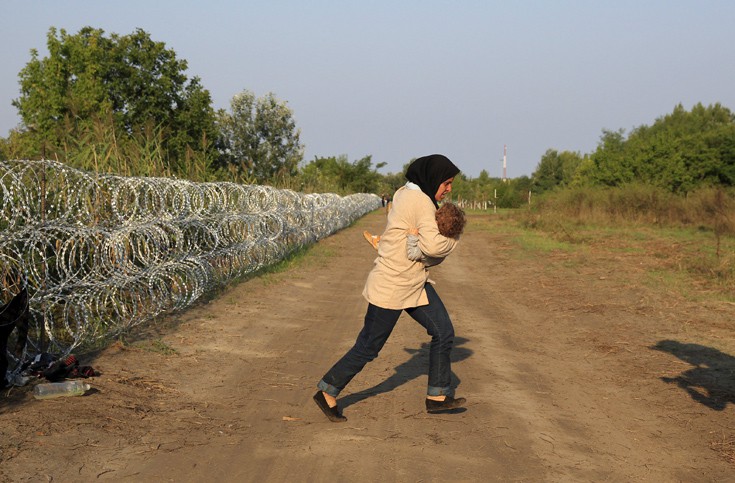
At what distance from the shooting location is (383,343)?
5703mm

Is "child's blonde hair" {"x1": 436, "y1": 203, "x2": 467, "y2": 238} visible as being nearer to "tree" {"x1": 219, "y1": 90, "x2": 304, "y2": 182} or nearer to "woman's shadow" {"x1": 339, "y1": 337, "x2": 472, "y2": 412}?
"woman's shadow" {"x1": 339, "y1": 337, "x2": 472, "y2": 412}

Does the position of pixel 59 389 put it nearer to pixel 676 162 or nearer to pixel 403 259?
pixel 403 259

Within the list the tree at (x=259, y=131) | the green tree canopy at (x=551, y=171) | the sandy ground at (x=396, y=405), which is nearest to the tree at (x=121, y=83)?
the tree at (x=259, y=131)

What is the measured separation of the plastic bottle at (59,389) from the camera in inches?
222

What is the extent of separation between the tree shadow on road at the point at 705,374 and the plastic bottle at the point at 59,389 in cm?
512

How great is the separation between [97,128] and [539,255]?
14.0 metres

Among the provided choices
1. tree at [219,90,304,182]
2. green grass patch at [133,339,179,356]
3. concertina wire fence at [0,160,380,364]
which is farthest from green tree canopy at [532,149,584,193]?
green grass patch at [133,339,179,356]

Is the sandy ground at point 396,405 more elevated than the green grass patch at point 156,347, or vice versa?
the green grass patch at point 156,347

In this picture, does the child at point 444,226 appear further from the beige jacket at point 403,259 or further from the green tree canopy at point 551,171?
the green tree canopy at point 551,171

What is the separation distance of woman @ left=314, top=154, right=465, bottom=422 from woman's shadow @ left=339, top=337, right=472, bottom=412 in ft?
1.67

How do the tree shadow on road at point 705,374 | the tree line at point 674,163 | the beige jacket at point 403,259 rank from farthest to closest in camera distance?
the tree line at point 674,163 → the tree shadow on road at point 705,374 → the beige jacket at point 403,259

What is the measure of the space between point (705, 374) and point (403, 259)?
152 inches

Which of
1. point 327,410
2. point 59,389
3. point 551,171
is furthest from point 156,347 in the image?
point 551,171

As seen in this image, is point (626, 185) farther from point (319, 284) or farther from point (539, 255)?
point (319, 284)
